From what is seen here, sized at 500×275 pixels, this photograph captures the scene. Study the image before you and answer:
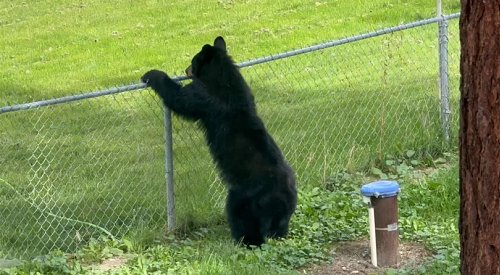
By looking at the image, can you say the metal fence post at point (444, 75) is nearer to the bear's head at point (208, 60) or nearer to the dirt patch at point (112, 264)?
the bear's head at point (208, 60)

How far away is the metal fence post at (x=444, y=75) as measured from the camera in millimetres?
9102

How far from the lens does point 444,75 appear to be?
30.3ft

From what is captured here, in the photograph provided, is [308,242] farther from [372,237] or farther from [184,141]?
[184,141]

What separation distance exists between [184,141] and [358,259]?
281 cm

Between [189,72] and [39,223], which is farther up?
[189,72]

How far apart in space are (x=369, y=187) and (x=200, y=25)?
9825mm

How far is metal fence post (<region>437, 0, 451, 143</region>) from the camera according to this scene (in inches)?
358

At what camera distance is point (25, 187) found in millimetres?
8930

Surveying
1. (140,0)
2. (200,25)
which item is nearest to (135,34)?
(200,25)

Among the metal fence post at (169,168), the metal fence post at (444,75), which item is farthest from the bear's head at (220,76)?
the metal fence post at (444,75)

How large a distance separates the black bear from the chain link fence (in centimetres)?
38

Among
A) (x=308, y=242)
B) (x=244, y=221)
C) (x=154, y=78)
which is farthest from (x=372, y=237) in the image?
(x=154, y=78)

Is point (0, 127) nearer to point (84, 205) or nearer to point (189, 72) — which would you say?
point (84, 205)

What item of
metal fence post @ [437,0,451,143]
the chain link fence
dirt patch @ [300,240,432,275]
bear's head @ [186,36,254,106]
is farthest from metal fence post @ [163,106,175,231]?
metal fence post @ [437,0,451,143]
